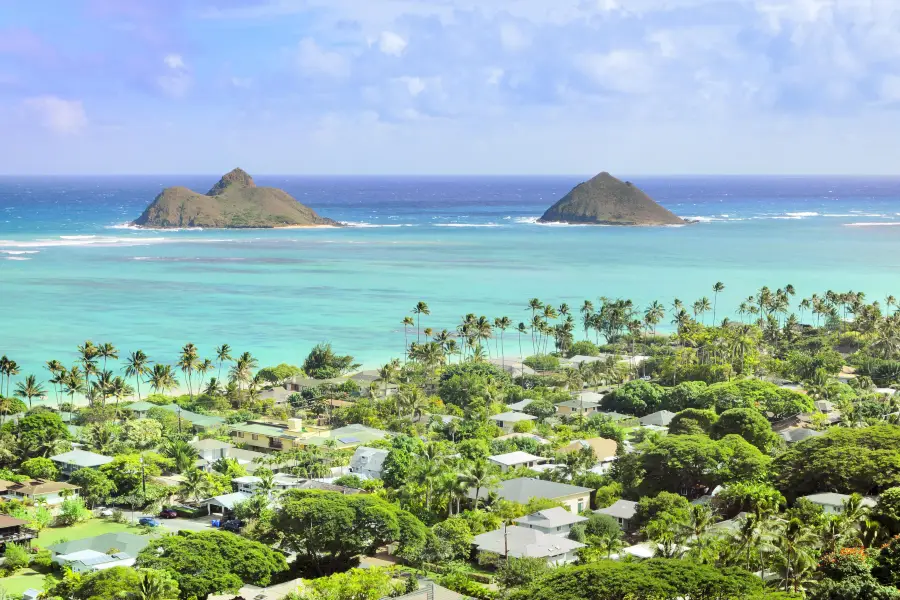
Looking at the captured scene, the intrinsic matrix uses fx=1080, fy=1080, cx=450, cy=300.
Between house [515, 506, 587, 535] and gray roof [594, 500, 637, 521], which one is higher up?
house [515, 506, 587, 535]

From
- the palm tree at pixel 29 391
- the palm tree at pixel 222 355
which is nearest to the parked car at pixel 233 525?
the palm tree at pixel 29 391

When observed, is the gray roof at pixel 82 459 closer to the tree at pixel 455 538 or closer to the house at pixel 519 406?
the tree at pixel 455 538

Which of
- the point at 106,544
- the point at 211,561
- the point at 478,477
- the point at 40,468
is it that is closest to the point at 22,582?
the point at 106,544

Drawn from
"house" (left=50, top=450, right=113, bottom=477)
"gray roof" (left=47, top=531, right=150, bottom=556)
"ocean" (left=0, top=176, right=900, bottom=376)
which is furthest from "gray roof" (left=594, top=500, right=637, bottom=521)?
"ocean" (left=0, top=176, right=900, bottom=376)

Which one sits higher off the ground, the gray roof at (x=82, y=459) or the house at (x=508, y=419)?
the gray roof at (x=82, y=459)

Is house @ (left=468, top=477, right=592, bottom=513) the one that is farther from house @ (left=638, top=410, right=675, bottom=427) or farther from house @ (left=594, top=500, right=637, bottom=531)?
house @ (left=638, top=410, right=675, bottom=427)

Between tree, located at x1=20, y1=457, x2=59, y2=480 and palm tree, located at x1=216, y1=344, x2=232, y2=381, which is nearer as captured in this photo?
tree, located at x1=20, y1=457, x2=59, y2=480

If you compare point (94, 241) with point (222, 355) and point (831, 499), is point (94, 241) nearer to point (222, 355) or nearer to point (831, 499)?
point (222, 355)
